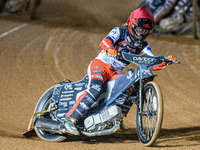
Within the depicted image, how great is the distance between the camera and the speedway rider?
6.17m

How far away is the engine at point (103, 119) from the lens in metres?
6.14

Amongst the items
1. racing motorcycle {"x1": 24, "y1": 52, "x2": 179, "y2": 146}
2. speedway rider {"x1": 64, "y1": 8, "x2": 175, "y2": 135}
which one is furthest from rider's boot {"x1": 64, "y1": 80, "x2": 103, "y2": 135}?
racing motorcycle {"x1": 24, "y1": 52, "x2": 179, "y2": 146}

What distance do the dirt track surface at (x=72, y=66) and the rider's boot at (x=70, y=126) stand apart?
0.74ft

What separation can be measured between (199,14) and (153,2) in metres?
2.02

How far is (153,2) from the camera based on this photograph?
16.2 m

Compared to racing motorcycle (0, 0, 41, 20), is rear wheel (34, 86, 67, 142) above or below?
below

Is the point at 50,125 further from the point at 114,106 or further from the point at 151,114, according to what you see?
the point at 151,114

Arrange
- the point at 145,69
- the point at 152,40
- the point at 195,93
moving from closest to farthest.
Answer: the point at 145,69 → the point at 195,93 → the point at 152,40

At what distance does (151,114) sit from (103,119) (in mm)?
767

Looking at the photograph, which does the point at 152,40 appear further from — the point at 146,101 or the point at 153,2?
the point at 146,101

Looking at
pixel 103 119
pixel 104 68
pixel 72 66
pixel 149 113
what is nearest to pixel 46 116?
pixel 103 119

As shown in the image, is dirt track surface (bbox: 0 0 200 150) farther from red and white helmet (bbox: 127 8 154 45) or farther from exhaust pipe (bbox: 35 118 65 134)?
red and white helmet (bbox: 127 8 154 45)

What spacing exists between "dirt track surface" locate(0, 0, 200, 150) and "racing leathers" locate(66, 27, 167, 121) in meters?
0.62

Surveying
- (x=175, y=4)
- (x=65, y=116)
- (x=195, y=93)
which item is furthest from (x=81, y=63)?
(x=175, y=4)
